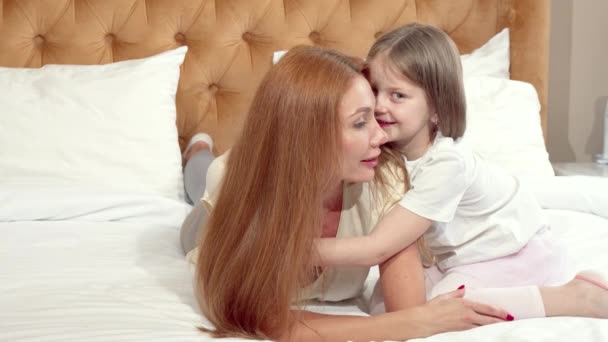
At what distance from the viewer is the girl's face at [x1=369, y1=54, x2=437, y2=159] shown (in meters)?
1.62

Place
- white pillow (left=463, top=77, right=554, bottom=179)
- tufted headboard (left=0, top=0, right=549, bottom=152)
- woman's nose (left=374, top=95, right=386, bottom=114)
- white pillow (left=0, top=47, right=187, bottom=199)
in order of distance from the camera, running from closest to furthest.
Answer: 1. woman's nose (left=374, top=95, right=386, bottom=114)
2. white pillow (left=0, top=47, right=187, bottom=199)
3. white pillow (left=463, top=77, right=554, bottom=179)
4. tufted headboard (left=0, top=0, right=549, bottom=152)

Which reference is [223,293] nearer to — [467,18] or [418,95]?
[418,95]

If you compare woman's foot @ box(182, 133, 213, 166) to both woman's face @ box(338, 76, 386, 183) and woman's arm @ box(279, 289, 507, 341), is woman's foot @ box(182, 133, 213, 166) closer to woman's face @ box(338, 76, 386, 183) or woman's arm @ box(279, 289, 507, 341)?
woman's face @ box(338, 76, 386, 183)

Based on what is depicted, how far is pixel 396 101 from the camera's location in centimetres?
163

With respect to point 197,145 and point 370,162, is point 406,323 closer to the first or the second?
point 370,162

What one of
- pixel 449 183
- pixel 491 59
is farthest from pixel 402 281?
pixel 491 59

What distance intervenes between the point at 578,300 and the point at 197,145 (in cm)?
140

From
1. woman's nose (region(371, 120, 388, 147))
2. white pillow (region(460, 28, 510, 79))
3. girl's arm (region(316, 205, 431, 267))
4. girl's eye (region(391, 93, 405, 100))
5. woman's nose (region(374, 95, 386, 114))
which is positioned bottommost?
girl's arm (region(316, 205, 431, 267))

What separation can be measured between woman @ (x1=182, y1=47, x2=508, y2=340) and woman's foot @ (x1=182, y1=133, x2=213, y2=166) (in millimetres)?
1065

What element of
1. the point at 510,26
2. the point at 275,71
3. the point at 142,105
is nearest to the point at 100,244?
the point at 142,105

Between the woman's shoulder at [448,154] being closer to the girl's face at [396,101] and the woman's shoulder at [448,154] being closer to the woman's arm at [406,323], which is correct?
the girl's face at [396,101]

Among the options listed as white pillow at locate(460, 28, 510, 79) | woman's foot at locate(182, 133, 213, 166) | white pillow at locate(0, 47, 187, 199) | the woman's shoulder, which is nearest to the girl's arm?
the woman's shoulder

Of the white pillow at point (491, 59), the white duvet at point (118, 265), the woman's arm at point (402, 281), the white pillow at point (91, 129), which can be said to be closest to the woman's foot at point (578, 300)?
the white duvet at point (118, 265)

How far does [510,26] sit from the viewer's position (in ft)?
9.00
